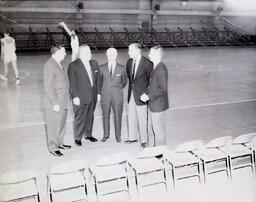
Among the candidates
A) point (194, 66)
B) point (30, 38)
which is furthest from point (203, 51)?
point (30, 38)

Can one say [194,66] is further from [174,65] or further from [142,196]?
[142,196]

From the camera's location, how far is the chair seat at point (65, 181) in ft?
11.8

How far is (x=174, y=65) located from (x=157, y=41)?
623 centimetres

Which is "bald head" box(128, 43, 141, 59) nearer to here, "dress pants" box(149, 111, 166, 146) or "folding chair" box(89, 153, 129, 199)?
"dress pants" box(149, 111, 166, 146)

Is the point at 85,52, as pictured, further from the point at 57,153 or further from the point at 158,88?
the point at 57,153

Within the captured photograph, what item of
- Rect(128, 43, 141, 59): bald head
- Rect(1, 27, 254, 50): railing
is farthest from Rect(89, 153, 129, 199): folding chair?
Rect(1, 27, 254, 50): railing

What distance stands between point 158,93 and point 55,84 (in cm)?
155

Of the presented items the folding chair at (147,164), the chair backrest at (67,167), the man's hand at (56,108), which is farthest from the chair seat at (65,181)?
the man's hand at (56,108)

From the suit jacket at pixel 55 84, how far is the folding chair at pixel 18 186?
63.1 inches

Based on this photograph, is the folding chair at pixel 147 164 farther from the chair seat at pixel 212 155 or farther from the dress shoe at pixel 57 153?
the dress shoe at pixel 57 153

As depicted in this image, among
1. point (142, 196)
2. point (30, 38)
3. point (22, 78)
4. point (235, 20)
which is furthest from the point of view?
point (235, 20)

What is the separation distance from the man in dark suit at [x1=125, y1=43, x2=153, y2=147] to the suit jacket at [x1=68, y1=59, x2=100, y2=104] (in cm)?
58

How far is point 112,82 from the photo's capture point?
5539 mm

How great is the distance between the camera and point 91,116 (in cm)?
570
